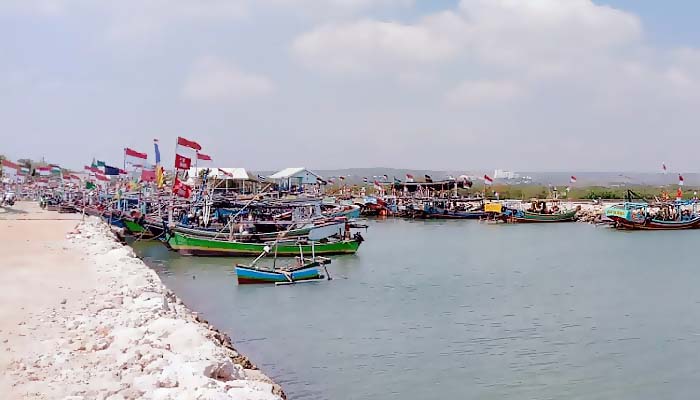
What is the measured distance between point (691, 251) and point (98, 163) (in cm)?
3349

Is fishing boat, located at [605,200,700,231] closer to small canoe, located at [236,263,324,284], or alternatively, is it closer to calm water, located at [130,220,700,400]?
calm water, located at [130,220,700,400]

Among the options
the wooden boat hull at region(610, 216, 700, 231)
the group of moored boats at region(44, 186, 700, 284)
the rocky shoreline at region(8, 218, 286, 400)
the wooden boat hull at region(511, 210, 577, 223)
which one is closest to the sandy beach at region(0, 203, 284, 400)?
the rocky shoreline at region(8, 218, 286, 400)

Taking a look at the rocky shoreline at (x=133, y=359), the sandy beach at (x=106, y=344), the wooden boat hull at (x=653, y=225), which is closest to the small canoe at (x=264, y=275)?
the sandy beach at (x=106, y=344)

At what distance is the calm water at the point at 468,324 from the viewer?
41.7ft

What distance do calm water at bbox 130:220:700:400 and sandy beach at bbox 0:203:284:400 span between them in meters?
2.39

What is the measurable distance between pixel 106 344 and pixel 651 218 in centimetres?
4132

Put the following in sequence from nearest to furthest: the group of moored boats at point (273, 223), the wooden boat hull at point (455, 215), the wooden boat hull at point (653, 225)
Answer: the group of moored boats at point (273, 223), the wooden boat hull at point (653, 225), the wooden boat hull at point (455, 215)

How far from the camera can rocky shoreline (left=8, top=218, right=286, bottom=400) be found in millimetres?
7723

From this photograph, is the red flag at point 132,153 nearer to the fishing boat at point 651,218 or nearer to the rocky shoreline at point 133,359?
the rocky shoreline at point 133,359

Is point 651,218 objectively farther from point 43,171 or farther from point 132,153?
point 43,171

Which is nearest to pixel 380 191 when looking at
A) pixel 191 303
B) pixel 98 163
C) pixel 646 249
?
pixel 98 163

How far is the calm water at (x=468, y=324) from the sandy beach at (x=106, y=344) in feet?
7.84

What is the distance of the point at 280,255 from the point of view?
28.4 m

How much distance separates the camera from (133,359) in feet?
29.1
